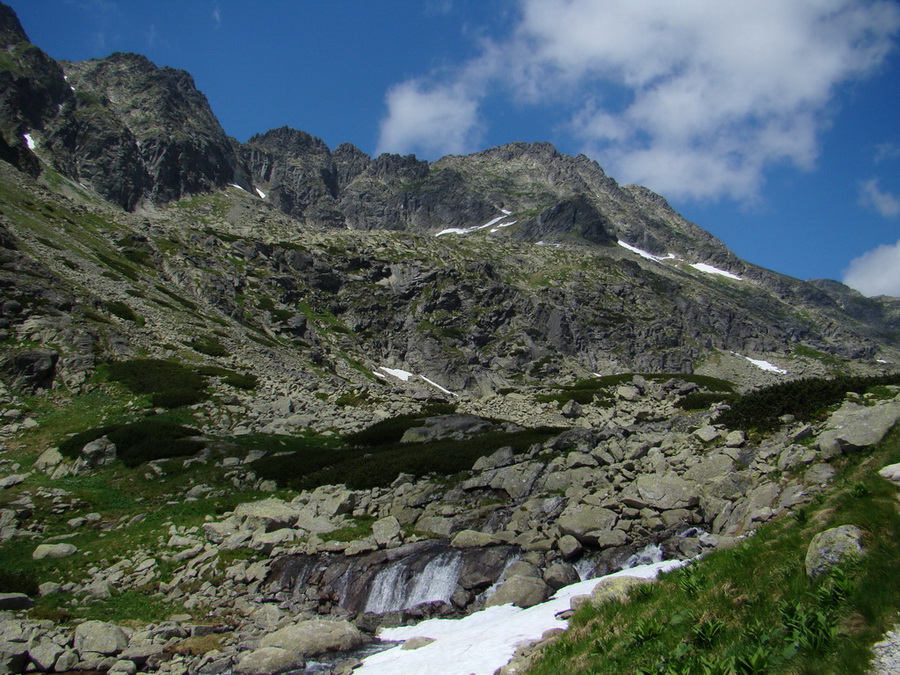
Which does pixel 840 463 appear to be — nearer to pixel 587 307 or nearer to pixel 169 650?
pixel 169 650

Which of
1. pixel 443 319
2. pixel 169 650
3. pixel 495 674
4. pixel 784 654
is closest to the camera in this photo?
pixel 784 654

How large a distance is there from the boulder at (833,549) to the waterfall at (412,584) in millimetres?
12335

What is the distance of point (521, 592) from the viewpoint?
1438 cm

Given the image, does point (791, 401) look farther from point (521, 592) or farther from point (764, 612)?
point (764, 612)

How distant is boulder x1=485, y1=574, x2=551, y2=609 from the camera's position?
→ 14.0 metres

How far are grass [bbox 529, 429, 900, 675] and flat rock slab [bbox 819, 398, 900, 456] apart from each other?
5.71m

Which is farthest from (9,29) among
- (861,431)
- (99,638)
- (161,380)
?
(861,431)

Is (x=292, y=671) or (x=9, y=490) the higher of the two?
(x=9, y=490)

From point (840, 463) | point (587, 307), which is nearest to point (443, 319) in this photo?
point (587, 307)

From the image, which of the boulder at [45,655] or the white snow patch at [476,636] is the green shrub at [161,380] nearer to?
the boulder at [45,655]

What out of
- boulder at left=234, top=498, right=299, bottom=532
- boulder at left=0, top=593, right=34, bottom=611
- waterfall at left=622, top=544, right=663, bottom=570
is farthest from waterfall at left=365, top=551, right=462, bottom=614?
boulder at left=0, top=593, right=34, bottom=611

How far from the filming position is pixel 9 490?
25.1 m

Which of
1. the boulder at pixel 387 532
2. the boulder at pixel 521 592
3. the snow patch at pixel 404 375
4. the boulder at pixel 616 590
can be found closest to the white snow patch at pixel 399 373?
the snow patch at pixel 404 375

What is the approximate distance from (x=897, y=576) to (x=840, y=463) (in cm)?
1115
